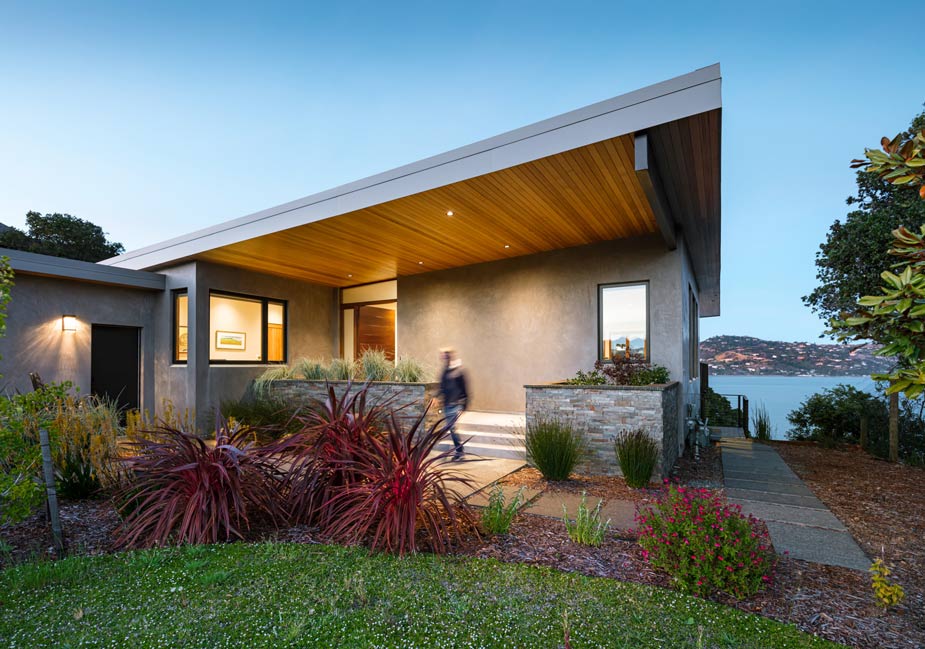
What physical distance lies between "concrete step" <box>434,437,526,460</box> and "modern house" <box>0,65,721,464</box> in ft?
6.80

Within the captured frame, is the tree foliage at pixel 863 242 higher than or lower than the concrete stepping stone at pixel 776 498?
higher

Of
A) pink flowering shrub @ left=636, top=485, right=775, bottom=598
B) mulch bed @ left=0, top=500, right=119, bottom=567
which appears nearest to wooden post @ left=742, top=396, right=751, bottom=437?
pink flowering shrub @ left=636, top=485, right=775, bottom=598

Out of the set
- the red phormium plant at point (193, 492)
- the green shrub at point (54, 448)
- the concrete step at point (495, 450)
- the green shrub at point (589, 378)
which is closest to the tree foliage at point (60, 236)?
the green shrub at point (54, 448)

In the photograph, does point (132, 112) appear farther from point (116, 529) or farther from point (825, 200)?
point (825, 200)

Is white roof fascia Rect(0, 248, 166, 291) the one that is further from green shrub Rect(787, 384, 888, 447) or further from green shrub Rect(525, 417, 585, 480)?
green shrub Rect(787, 384, 888, 447)

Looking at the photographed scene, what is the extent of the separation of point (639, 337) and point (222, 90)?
1363cm

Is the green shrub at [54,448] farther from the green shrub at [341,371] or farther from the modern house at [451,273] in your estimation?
the green shrub at [341,371]

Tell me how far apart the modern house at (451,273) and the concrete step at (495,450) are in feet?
6.80

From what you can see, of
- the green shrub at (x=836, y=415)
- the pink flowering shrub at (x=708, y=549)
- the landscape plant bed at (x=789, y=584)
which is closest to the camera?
the landscape plant bed at (x=789, y=584)

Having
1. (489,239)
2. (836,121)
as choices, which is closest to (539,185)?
(489,239)

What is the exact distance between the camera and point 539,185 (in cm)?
557

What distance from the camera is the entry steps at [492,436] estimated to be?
6711 millimetres

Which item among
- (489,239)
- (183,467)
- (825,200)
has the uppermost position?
(825,200)

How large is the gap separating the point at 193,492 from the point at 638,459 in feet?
13.5
